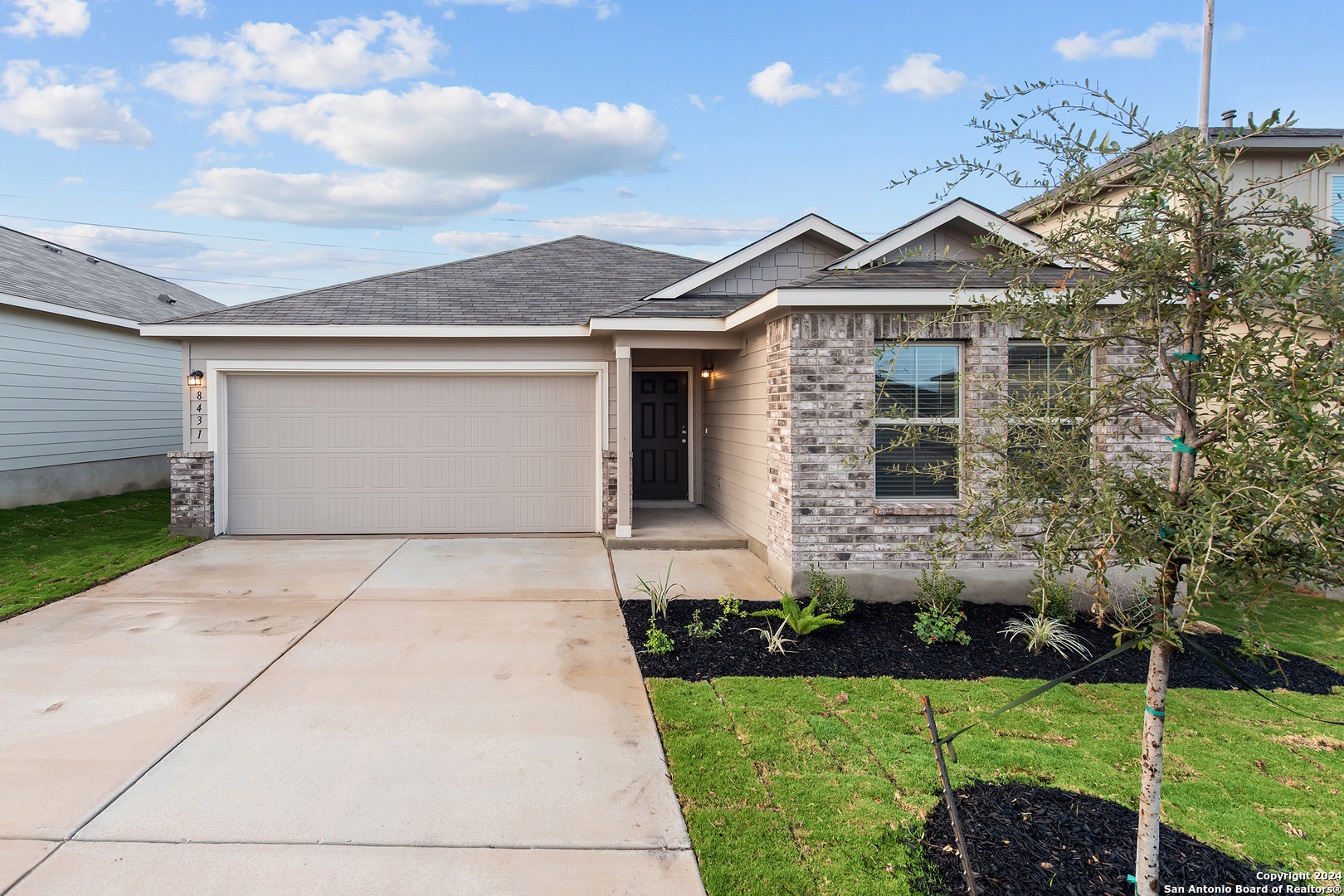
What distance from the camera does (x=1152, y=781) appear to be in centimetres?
237

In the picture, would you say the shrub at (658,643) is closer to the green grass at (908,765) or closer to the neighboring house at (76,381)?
the green grass at (908,765)

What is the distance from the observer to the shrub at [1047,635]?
5.42 m

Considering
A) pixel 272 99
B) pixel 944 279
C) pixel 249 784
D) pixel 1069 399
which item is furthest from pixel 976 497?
pixel 272 99

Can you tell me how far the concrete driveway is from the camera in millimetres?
2764

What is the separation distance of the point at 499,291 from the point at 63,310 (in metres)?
7.50

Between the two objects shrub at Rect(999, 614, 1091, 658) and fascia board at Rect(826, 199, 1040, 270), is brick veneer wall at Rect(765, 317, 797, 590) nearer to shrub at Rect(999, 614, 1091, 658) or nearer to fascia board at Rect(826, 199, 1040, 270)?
fascia board at Rect(826, 199, 1040, 270)

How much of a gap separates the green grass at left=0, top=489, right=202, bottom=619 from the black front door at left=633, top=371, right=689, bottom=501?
21.2ft

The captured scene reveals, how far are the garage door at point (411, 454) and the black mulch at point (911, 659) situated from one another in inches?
159

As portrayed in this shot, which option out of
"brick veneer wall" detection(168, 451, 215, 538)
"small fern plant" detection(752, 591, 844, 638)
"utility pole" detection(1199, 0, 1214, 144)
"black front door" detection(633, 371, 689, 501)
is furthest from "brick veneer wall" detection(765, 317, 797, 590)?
"brick veneer wall" detection(168, 451, 215, 538)

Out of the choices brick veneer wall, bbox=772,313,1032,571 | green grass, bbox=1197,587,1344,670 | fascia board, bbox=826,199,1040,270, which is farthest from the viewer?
fascia board, bbox=826,199,1040,270

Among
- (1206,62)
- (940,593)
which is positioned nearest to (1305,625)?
(940,593)

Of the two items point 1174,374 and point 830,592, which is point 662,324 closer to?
point 830,592

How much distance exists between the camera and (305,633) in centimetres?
553

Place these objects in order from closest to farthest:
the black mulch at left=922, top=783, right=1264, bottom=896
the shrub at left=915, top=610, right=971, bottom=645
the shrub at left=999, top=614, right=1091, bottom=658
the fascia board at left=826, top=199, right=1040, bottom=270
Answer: the black mulch at left=922, top=783, right=1264, bottom=896 → the shrub at left=999, top=614, right=1091, bottom=658 → the shrub at left=915, top=610, right=971, bottom=645 → the fascia board at left=826, top=199, right=1040, bottom=270
